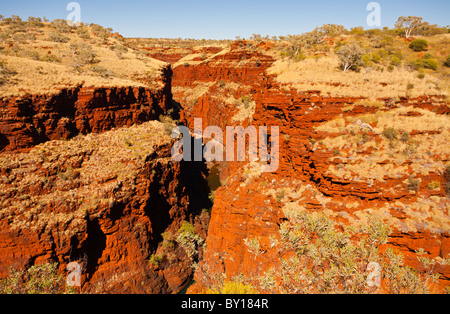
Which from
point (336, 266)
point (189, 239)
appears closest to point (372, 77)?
point (336, 266)

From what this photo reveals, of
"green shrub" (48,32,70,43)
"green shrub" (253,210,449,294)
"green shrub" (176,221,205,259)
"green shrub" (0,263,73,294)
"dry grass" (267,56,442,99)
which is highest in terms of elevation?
"green shrub" (48,32,70,43)

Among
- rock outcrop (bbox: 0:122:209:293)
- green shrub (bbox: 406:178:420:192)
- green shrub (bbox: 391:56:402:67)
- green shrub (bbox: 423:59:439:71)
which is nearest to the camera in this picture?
green shrub (bbox: 406:178:420:192)

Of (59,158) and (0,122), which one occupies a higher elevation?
(0,122)

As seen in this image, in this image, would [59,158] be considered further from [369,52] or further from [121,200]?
[369,52]

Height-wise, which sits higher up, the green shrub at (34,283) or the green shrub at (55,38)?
the green shrub at (55,38)

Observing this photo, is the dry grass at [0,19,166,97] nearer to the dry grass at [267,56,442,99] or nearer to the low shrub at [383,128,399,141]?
the dry grass at [267,56,442,99]

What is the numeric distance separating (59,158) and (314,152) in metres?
21.0

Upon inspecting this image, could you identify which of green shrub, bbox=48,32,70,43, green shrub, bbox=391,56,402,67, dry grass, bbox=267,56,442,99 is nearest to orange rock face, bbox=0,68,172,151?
dry grass, bbox=267,56,442,99

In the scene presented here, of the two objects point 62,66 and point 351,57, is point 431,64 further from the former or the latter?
point 62,66

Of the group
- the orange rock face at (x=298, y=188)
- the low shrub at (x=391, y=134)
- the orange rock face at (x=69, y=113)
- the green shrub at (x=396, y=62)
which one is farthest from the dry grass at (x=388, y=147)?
the orange rock face at (x=69, y=113)

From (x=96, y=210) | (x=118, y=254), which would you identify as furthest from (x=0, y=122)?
(x=118, y=254)

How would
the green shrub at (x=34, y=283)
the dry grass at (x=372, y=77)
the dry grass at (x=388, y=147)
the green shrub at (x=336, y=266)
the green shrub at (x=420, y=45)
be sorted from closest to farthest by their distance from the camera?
1. the green shrub at (x=336, y=266)
2. the green shrub at (x=34, y=283)
3. the dry grass at (x=388, y=147)
4. the dry grass at (x=372, y=77)
5. the green shrub at (x=420, y=45)

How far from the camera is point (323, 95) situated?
54.5 ft

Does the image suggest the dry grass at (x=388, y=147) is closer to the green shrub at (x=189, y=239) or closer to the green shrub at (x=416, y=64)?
the green shrub at (x=416, y=64)
